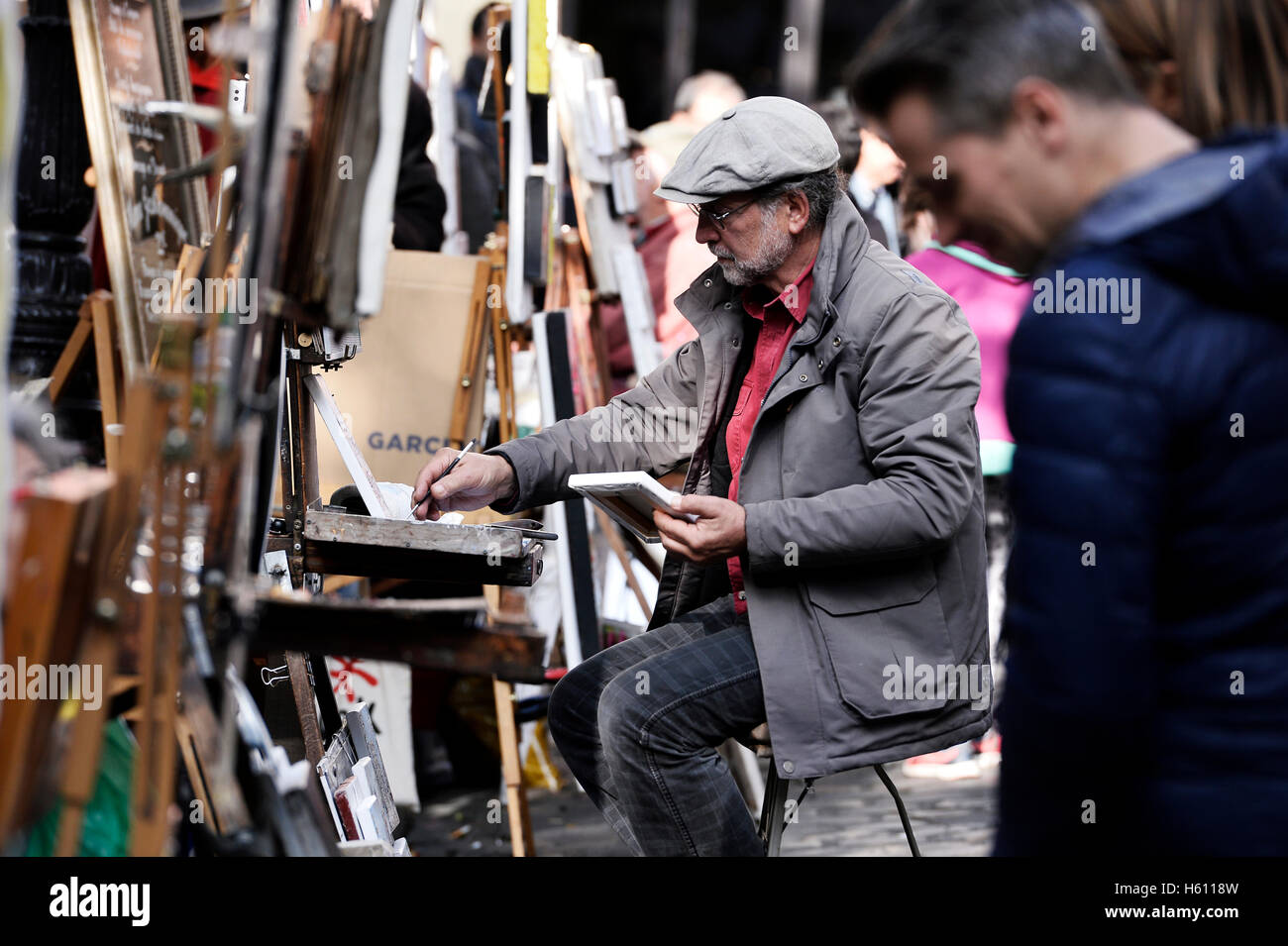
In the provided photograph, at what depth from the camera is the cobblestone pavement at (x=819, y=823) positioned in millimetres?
3723

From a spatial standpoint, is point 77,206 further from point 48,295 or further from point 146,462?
point 146,462

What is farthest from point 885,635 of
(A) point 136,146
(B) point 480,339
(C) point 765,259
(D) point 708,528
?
(A) point 136,146

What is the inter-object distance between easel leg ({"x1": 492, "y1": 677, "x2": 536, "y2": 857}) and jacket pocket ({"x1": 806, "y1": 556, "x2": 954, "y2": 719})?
1.33 metres

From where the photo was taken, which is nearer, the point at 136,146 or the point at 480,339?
the point at 136,146

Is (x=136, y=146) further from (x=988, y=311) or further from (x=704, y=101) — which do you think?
(x=704, y=101)

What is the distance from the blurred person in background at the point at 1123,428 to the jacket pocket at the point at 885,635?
2.96 ft

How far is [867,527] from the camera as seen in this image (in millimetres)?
2312

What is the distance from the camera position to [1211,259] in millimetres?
1252

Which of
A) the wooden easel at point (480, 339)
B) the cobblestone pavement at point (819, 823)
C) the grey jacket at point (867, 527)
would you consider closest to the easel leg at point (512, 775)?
the cobblestone pavement at point (819, 823)

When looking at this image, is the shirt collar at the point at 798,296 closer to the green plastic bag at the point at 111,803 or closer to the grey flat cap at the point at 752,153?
the grey flat cap at the point at 752,153

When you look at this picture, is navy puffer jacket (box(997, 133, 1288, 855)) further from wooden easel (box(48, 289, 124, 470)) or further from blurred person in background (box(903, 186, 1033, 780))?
wooden easel (box(48, 289, 124, 470))

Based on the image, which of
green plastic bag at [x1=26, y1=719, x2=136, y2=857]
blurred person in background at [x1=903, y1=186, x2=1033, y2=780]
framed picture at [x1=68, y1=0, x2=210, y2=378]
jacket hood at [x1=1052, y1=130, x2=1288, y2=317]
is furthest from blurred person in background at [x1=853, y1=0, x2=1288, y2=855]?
blurred person in background at [x1=903, y1=186, x2=1033, y2=780]

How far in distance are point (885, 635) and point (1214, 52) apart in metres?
1.20

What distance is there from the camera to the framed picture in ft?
10.0
